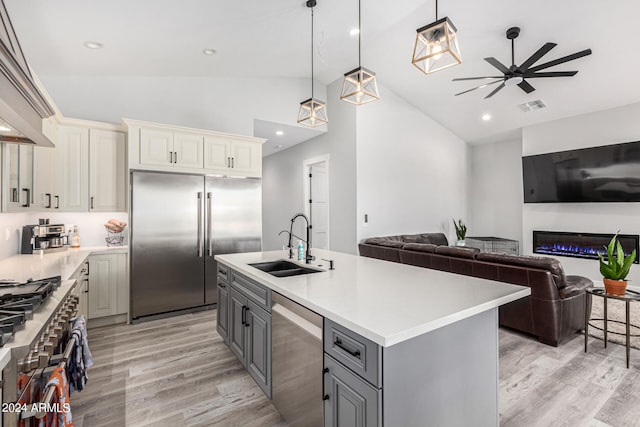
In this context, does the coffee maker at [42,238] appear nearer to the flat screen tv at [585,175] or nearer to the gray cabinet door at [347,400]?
the gray cabinet door at [347,400]

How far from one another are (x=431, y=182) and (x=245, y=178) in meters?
4.01

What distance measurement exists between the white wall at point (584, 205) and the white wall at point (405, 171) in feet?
4.55

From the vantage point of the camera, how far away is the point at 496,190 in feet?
22.9

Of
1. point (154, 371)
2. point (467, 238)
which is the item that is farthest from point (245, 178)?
point (467, 238)

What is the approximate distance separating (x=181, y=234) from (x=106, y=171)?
3.68 ft

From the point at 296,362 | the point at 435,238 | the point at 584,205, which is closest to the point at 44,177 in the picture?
the point at 296,362

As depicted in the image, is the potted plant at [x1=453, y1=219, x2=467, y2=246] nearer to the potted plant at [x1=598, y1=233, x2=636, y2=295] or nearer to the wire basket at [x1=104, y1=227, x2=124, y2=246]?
the potted plant at [x1=598, y1=233, x2=636, y2=295]

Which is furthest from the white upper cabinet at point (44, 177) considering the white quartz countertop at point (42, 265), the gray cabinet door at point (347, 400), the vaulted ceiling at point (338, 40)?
the gray cabinet door at point (347, 400)

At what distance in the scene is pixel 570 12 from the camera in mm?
3648

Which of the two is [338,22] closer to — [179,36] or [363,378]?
[179,36]

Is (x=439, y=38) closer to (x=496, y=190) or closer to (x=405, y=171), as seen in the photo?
(x=405, y=171)

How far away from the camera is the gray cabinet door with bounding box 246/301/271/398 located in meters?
2.02

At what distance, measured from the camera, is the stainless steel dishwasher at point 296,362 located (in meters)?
1.53

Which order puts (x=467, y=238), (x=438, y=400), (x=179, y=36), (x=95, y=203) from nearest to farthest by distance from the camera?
(x=438, y=400), (x=179, y=36), (x=95, y=203), (x=467, y=238)
